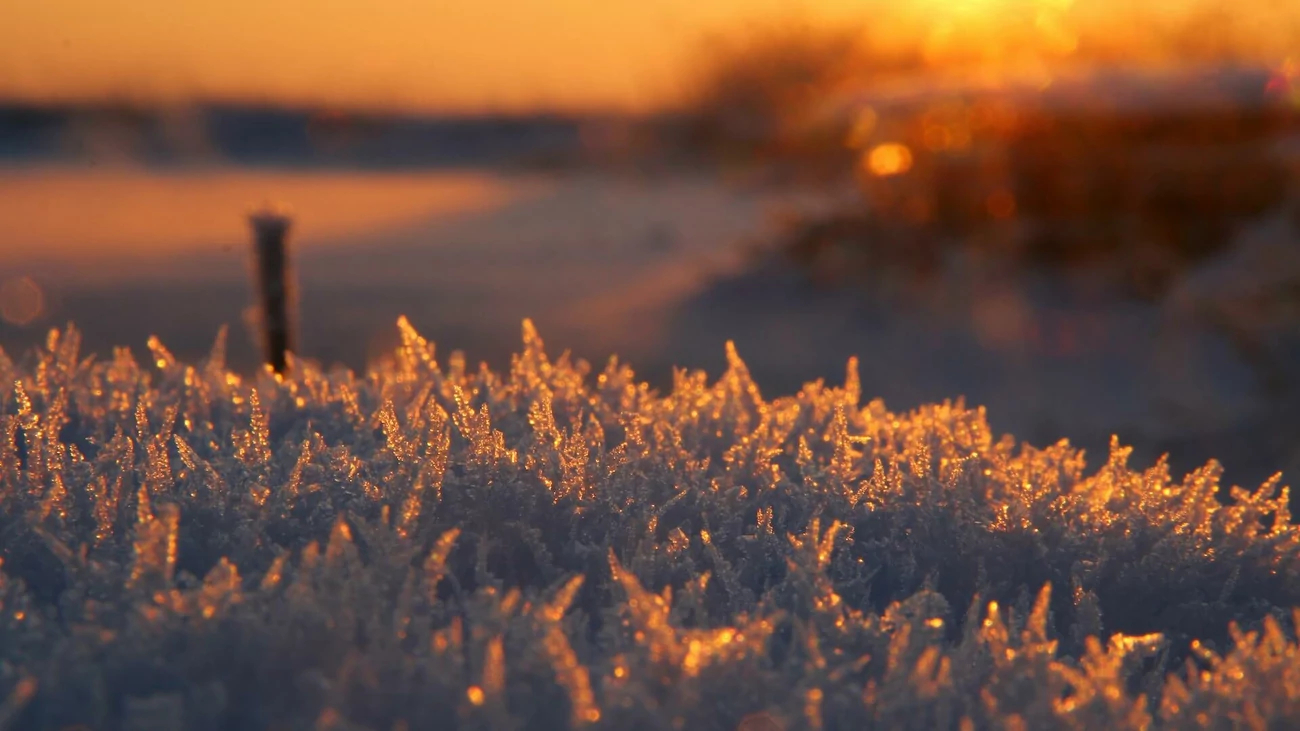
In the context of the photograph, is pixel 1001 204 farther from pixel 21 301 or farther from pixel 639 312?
pixel 21 301

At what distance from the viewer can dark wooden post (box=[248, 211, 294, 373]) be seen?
2889 millimetres

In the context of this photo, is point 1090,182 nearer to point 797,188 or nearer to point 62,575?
point 797,188

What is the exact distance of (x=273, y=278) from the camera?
2.94 meters

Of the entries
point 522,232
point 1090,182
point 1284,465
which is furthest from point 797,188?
point 1284,465

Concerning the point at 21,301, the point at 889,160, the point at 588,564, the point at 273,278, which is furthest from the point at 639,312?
the point at 588,564

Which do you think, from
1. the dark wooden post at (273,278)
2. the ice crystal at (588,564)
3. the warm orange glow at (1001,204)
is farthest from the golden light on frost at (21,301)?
the warm orange glow at (1001,204)

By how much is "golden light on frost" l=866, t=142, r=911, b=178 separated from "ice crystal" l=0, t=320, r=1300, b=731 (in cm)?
719

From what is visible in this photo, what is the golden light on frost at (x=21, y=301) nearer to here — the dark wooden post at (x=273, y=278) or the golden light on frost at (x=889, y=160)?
the dark wooden post at (x=273, y=278)

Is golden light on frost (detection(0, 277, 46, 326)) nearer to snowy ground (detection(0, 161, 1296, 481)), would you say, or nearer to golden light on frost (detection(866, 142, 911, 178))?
snowy ground (detection(0, 161, 1296, 481))

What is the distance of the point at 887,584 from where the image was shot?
5.52 feet

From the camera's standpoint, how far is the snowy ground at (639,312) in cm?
584

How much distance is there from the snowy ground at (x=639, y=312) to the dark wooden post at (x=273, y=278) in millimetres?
2811

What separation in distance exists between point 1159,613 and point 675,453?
0.70m

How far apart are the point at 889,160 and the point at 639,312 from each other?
2738 millimetres
